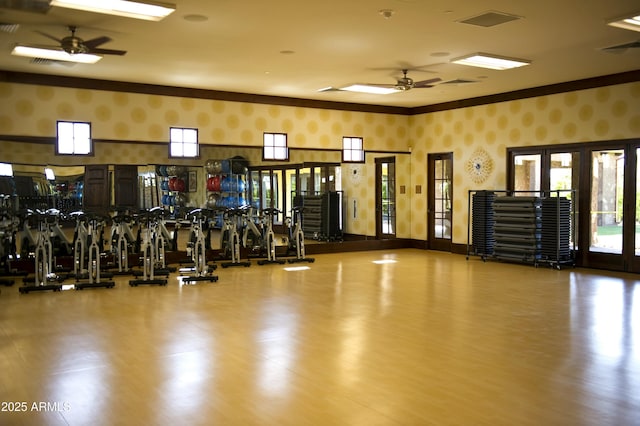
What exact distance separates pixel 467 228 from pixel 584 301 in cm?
542

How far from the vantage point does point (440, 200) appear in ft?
45.9

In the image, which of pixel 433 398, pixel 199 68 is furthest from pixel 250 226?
pixel 433 398

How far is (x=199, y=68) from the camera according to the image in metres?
9.70

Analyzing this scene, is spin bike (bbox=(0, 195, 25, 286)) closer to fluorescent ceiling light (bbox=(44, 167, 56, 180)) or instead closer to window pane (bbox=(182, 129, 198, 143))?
fluorescent ceiling light (bbox=(44, 167, 56, 180))

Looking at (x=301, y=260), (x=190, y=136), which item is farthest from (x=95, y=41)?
(x=301, y=260)

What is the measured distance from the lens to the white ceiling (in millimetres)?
6449

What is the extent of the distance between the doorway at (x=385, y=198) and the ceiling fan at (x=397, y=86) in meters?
3.45

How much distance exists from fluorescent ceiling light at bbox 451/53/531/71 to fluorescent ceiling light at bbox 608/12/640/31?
6.55 feet

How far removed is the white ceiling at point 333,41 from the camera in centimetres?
645

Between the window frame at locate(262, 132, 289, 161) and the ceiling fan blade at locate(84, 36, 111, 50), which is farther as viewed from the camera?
the window frame at locate(262, 132, 289, 161)

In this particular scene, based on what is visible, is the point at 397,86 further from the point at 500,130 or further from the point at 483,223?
the point at 483,223

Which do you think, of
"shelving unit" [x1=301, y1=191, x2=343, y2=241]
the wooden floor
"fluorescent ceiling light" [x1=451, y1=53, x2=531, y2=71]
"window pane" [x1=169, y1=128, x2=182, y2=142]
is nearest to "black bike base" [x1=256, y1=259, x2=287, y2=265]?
"shelving unit" [x1=301, y1=191, x2=343, y2=241]

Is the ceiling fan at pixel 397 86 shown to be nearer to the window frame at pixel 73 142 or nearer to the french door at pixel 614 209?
the french door at pixel 614 209

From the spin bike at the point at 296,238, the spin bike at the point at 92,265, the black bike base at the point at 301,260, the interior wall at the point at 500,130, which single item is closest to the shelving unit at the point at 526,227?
the interior wall at the point at 500,130
